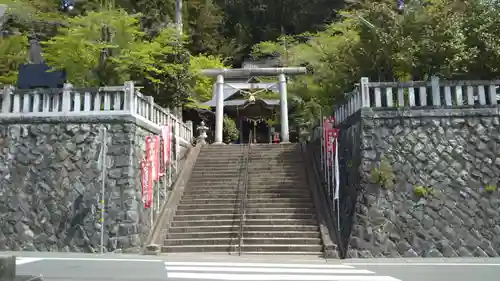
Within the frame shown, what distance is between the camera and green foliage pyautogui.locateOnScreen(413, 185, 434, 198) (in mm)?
11547

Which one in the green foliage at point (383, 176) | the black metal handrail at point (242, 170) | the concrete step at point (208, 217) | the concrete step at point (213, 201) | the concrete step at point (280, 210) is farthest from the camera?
the black metal handrail at point (242, 170)

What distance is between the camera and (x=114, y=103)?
12422 millimetres

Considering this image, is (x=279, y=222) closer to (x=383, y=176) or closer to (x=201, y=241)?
(x=201, y=241)

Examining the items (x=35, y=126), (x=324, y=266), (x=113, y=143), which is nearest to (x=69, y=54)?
(x=35, y=126)

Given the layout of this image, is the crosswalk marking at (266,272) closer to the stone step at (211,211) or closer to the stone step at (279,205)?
the stone step at (211,211)

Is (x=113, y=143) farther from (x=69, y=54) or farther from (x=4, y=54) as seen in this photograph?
(x=4, y=54)

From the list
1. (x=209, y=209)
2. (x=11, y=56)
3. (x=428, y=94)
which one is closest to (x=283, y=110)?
(x=209, y=209)

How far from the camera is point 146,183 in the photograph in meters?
12.7

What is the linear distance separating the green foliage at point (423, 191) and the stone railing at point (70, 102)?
7.94m

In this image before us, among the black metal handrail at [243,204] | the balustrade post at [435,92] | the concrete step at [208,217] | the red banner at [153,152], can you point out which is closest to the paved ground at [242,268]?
the black metal handrail at [243,204]

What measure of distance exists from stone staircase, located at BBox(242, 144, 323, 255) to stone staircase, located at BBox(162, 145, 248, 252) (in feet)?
1.53

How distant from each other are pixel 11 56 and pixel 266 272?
16640 mm

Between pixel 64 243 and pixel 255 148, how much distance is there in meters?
8.60

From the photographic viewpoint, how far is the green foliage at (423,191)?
1155 cm
